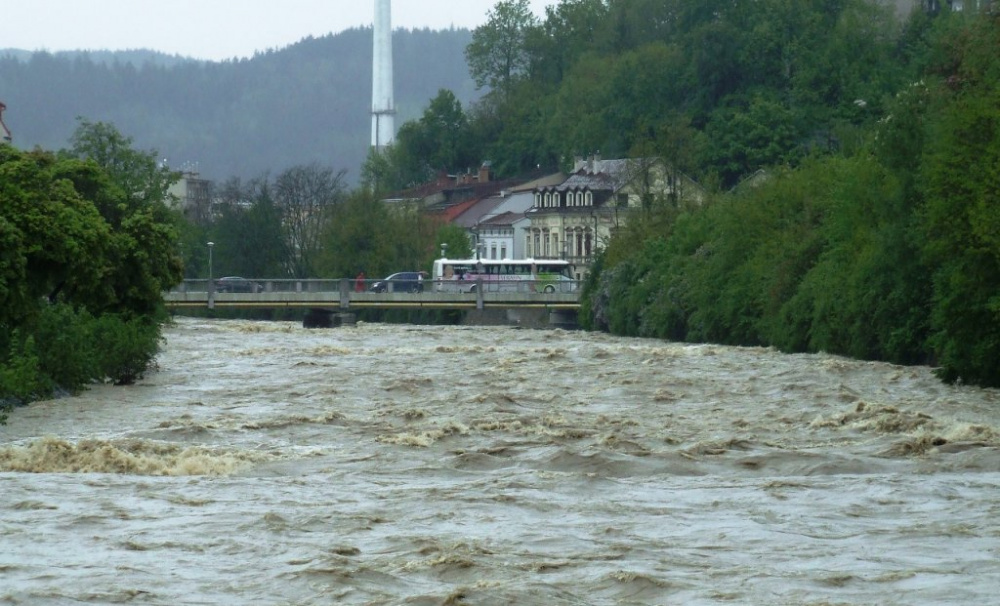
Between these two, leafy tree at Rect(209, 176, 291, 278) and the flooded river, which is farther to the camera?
leafy tree at Rect(209, 176, 291, 278)

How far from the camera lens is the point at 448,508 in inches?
826

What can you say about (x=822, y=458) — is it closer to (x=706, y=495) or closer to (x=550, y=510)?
(x=706, y=495)

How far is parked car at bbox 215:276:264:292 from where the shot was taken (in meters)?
102

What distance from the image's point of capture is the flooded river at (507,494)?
1641 cm

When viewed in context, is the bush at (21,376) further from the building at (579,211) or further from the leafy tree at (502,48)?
the leafy tree at (502,48)

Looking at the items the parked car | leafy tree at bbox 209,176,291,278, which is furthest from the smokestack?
the parked car

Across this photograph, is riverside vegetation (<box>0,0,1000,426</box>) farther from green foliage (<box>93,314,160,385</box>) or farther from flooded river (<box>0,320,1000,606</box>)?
flooded river (<box>0,320,1000,606</box>)

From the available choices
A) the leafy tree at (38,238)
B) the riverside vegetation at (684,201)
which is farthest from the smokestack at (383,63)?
the leafy tree at (38,238)

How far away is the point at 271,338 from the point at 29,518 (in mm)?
56828

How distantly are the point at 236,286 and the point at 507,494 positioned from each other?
82.9 metres

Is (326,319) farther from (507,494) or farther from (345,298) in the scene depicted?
(507,494)

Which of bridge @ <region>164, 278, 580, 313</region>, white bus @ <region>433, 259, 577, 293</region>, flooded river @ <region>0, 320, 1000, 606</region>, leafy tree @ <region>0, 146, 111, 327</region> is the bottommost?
flooded river @ <region>0, 320, 1000, 606</region>

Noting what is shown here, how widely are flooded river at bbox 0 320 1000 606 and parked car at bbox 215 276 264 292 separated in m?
59.7

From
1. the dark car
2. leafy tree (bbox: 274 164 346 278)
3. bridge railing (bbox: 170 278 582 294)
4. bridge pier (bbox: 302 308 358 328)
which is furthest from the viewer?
leafy tree (bbox: 274 164 346 278)
